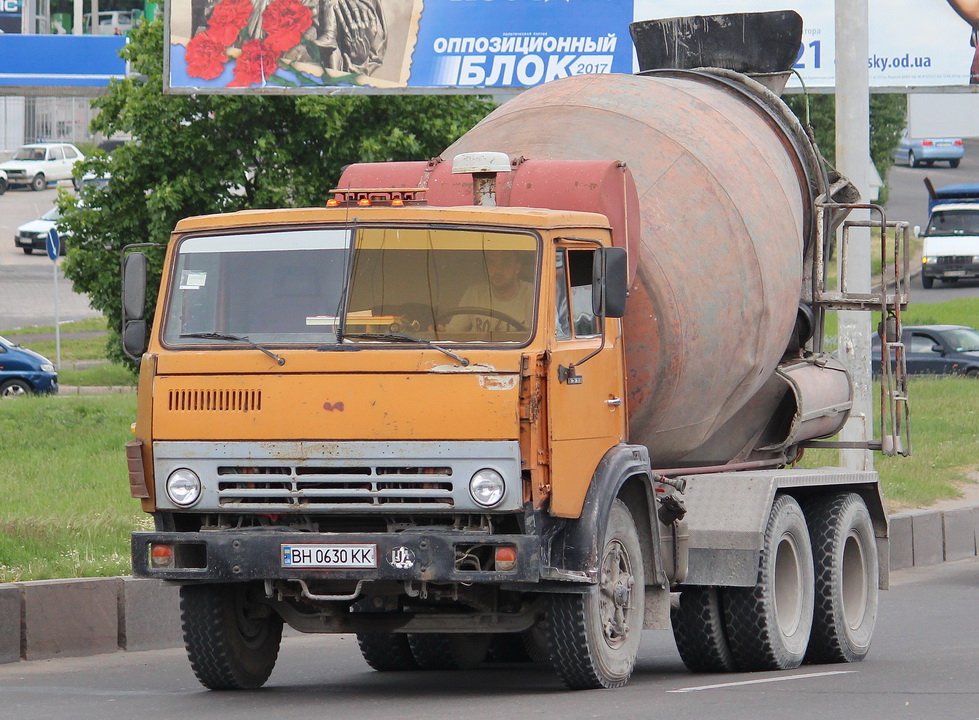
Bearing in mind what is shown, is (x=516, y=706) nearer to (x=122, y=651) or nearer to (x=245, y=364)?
(x=245, y=364)

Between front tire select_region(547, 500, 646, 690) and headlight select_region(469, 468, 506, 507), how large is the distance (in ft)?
2.38

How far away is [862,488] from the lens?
10.6 m

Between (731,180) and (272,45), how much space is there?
12546 mm

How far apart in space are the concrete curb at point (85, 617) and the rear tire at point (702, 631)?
315 centimetres

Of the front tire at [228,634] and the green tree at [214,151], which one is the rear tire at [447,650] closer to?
the front tire at [228,634]

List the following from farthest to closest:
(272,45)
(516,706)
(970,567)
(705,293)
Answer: (272,45) < (970,567) < (705,293) < (516,706)

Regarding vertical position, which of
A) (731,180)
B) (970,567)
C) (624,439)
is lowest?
(970,567)

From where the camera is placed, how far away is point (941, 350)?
103ft

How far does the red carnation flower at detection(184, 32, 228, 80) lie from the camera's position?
20922 millimetres

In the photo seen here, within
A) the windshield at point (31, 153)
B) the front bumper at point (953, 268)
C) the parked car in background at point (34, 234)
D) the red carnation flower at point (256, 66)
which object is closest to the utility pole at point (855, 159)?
the red carnation flower at point (256, 66)

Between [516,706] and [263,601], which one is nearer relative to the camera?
[516,706]

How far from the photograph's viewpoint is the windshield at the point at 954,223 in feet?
147

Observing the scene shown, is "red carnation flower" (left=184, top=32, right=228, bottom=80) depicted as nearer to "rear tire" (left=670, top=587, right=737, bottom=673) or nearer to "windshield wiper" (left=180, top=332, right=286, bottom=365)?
"rear tire" (left=670, top=587, right=737, bottom=673)

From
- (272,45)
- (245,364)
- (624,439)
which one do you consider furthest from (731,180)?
(272,45)
